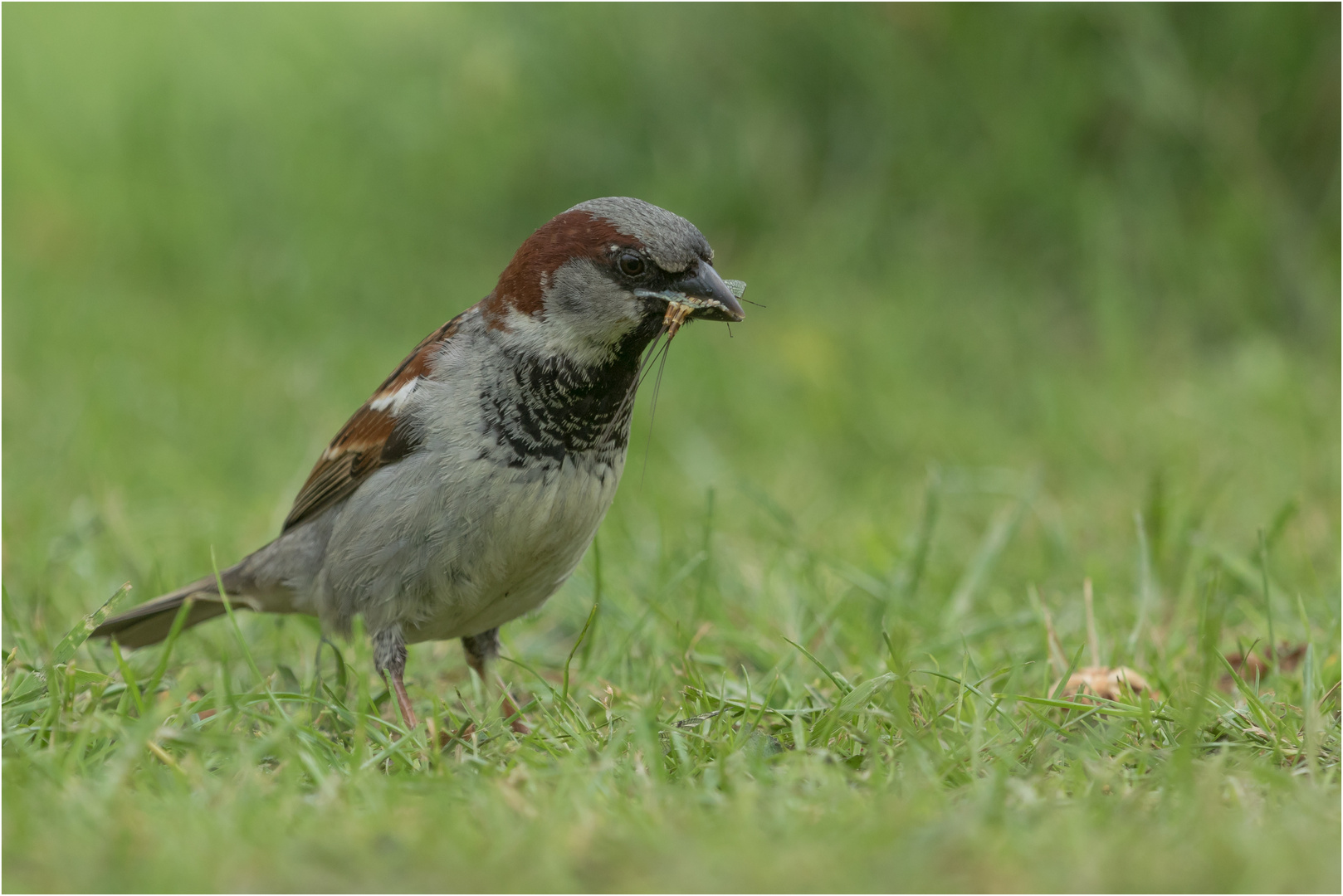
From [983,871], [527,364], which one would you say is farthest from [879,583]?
[983,871]

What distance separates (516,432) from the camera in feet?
9.94

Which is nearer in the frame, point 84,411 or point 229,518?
point 229,518

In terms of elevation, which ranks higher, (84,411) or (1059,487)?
(84,411)

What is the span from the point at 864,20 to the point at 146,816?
570 centimetres

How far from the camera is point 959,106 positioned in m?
6.76

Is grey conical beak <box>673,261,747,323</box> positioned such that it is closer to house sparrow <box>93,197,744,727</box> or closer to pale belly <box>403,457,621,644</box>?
house sparrow <box>93,197,744,727</box>

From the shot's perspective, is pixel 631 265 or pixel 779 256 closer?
pixel 631 265

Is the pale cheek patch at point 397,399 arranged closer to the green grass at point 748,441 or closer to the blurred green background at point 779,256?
the green grass at point 748,441

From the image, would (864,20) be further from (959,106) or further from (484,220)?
(484,220)

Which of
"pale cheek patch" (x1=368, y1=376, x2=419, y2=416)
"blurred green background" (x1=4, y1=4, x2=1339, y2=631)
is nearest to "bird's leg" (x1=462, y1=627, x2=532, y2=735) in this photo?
"pale cheek patch" (x1=368, y1=376, x2=419, y2=416)

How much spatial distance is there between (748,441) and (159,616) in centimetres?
285

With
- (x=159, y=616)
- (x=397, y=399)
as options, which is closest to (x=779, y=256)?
(x=397, y=399)

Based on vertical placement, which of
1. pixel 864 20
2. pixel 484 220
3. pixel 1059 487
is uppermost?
pixel 864 20

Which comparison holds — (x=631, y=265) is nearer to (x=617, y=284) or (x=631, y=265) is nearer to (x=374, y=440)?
(x=617, y=284)
